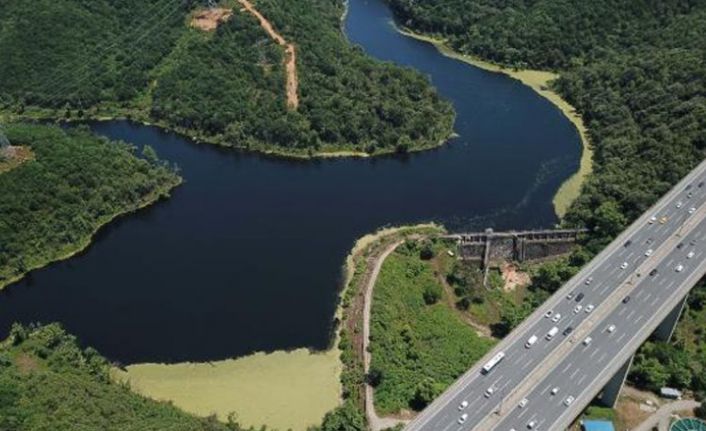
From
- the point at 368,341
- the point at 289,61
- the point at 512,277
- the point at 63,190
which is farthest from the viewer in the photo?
the point at 289,61

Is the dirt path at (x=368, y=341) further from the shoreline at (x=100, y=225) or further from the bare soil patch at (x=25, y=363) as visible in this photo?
the shoreline at (x=100, y=225)

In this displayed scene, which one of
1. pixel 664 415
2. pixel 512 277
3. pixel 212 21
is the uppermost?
pixel 212 21

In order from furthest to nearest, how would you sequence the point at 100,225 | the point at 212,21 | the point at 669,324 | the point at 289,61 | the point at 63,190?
the point at 212,21
the point at 289,61
the point at 100,225
the point at 63,190
the point at 669,324

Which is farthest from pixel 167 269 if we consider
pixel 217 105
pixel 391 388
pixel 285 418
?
pixel 217 105

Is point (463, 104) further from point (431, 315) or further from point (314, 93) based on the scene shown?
point (431, 315)

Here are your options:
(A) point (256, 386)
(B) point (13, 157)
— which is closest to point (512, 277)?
(A) point (256, 386)

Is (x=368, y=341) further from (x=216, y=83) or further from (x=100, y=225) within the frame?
(x=216, y=83)
